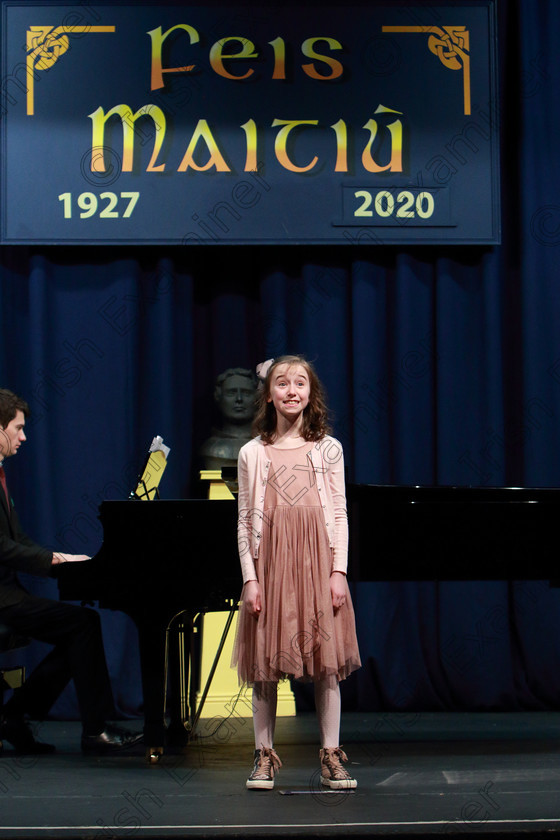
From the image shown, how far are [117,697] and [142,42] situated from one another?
309 centimetres

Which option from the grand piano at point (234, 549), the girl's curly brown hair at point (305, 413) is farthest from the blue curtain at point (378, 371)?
the girl's curly brown hair at point (305, 413)

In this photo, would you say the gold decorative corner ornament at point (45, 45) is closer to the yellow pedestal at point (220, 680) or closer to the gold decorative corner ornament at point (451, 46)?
the gold decorative corner ornament at point (451, 46)

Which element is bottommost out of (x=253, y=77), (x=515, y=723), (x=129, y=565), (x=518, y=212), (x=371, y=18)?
(x=515, y=723)

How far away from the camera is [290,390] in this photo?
115 inches

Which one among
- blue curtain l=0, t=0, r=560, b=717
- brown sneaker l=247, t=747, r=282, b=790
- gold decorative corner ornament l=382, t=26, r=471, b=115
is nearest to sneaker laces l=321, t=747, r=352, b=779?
brown sneaker l=247, t=747, r=282, b=790

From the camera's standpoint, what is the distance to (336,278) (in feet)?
16.1

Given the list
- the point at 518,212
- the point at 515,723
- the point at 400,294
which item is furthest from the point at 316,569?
the point at 518,212

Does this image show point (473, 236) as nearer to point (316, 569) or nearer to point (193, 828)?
point (316, 569)

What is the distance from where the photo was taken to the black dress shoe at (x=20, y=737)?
143 inches

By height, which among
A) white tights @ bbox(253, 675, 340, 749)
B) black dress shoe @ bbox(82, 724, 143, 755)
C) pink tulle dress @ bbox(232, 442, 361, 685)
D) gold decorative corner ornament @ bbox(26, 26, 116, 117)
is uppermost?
gold decorative corner ornament @ bbox(26, 26, 116, 117)

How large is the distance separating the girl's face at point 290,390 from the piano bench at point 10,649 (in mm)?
1372

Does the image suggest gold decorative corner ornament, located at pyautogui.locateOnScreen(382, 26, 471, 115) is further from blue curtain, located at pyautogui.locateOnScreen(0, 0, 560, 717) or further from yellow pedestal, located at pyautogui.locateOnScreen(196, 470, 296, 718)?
yellow pedestal, located at pyautogui.locateOnScreen(196, 470, 296, 718)

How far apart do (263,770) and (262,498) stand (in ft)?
2.50

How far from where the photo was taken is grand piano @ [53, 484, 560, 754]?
10.8ft
